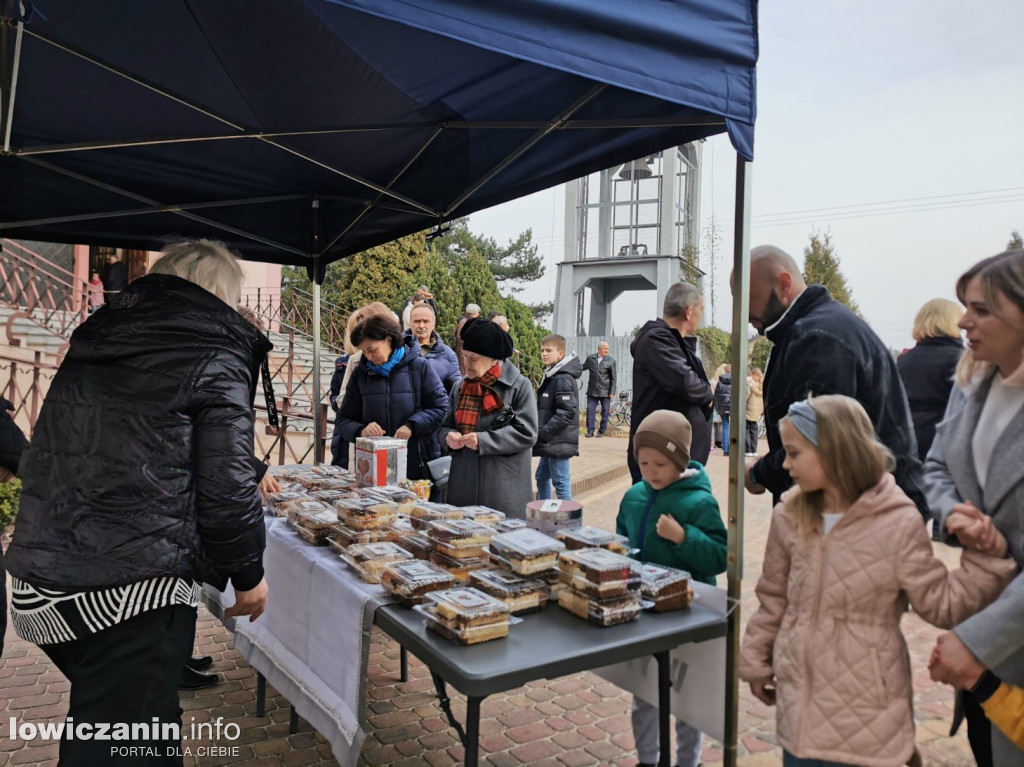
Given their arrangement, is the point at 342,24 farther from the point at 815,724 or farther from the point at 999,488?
the point at 815,724

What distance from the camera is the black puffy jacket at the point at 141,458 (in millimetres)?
1767

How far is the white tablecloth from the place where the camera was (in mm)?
2035

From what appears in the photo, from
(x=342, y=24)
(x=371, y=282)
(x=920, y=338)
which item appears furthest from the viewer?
(x=371, y=282)

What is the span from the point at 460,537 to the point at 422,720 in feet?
4.60

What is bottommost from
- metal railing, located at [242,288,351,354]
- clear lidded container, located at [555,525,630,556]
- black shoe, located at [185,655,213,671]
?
black shoe, located at [185,655,213,671]

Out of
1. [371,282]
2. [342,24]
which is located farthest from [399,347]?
[371,282]

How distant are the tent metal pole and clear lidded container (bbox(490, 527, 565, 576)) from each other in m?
0.53

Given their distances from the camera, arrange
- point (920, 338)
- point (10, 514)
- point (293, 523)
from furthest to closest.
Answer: point (920, 338)
point (10, 514)
point (293, 523)

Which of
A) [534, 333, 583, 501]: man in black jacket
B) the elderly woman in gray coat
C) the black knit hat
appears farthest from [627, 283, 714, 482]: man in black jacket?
[534, 333, 583, 501]: man in black jacket

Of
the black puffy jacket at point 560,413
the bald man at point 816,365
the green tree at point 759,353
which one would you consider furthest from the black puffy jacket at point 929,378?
the green tree at point 759,353

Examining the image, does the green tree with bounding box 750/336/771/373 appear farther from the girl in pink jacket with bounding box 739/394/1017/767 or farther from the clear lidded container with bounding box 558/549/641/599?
the clear lidded container with bounding box 558/549/641/599

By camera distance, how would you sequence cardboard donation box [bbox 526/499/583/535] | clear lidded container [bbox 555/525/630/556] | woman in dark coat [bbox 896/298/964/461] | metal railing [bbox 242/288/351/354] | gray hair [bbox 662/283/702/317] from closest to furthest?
clear lidded container [bbox 555/525/630/556] → cardboard donation box [bbox 526/499/583/535] → gray hair [bbox 662/283/702/317] → woman in dark coat [bbox 896/298/964/461] → metal railing [bbox 242/288/351/354]

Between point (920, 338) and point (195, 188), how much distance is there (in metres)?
5.17

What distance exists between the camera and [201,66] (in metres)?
2.80
